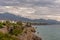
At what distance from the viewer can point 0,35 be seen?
34844mm

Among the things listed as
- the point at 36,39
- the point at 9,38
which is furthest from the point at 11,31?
Answer: the point at 36,39

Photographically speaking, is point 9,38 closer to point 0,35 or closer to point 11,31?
point 0,35

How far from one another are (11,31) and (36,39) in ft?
94.8

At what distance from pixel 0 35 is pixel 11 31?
32.7 feet

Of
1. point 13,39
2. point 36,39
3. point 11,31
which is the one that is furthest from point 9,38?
point 36,39

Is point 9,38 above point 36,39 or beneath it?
above

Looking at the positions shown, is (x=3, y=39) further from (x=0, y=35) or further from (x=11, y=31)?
(x=11, y=31)

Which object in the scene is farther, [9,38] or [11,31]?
[11,31]

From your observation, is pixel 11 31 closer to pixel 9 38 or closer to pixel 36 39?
pixel 9 38

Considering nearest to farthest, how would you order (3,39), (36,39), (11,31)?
(3,39), (11,31), (36,39)

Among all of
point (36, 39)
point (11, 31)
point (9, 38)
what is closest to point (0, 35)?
point (9, 38)

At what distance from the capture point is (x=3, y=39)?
33.2 meters

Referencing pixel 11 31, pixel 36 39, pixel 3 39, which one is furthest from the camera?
pixel 36 39

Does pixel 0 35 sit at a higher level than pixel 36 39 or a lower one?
higher
